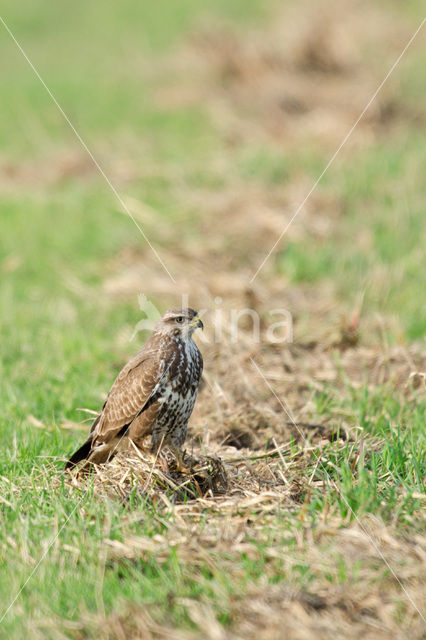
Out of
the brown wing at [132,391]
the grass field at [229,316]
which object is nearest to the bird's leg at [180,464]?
the grass field at [229,316]

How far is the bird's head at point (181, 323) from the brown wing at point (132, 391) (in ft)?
0.43

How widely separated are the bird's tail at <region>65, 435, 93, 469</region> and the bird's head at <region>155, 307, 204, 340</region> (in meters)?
0.81

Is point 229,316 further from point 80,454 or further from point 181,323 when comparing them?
point 80,454

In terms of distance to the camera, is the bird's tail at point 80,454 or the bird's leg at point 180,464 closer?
the bird's leg at point 180,464

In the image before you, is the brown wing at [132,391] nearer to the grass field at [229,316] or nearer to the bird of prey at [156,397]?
the bird of prey at [156,397]

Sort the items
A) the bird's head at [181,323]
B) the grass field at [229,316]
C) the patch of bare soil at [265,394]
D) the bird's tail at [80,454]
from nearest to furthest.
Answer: the patch of bare soil at [265,394] < the grass field at [229,316] < the bird's tail at [80,454] < the bird's head at [181,323]

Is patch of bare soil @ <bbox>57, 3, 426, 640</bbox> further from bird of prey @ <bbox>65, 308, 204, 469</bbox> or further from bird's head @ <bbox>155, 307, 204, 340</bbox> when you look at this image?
bird's head @ <bbox>155, 307, 204, 340</bbox>

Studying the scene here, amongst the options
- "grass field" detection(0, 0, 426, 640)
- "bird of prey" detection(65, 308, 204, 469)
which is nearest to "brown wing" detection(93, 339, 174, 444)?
"bird of prey" detection(65, 308, 204, 469)

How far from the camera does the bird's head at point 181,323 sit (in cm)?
500

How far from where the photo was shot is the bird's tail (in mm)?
4785

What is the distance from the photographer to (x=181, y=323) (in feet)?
16.5

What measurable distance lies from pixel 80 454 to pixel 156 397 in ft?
1.86

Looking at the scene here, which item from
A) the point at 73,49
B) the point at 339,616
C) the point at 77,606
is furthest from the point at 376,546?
the point at 73,49

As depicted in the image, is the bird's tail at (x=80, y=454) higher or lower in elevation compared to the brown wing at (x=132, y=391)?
lower
